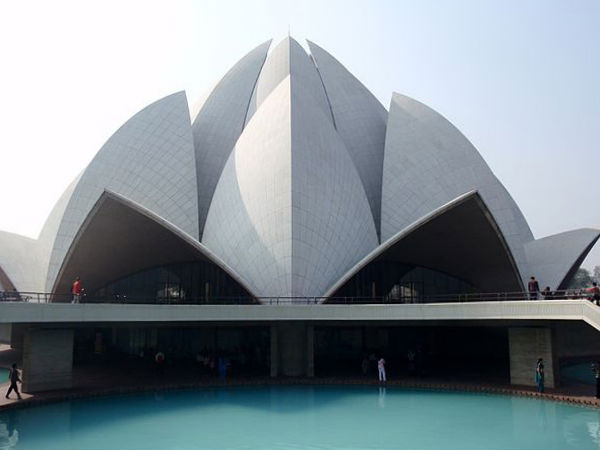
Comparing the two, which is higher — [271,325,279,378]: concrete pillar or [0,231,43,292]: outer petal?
[0,231,43,292]: outer petal

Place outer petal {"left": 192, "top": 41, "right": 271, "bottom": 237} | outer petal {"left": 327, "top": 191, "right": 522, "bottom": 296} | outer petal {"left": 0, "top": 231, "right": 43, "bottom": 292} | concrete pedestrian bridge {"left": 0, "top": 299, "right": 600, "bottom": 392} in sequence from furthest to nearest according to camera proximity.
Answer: outer petal {"left": 192, "top": 41, "right": 271, "bottom": 237}, outer petal {"left": 0, "top": 231, "right": 43, "bottom": 292}, outer petal {"left": 327, "top": 191, "right": 522, "bottom": 296}, concrete pedestrian bridge {"left": 0, "top": 299, "right": 600, "bottom": 392}

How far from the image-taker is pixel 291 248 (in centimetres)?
1955

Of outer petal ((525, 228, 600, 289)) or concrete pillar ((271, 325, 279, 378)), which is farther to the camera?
outer petal ((525, 228, 600, 289))

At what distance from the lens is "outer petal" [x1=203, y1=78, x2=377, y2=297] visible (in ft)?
65.0

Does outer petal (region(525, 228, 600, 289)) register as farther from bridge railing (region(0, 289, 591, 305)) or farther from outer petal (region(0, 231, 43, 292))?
outer petal (region(0, 231, 43, 292))

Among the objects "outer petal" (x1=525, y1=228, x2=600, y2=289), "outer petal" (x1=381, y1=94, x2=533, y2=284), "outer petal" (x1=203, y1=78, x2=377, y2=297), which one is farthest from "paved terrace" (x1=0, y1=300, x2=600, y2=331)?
"outer petal" (x1=525, y1=228, x2=600, y2=289)

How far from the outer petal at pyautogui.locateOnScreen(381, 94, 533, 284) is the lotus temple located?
0.08 m

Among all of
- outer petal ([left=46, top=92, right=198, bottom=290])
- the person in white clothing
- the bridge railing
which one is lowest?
the person in white clothing

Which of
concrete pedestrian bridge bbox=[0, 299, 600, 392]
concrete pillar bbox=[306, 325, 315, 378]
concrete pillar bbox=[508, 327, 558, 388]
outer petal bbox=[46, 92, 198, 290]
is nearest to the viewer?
concrete pedestrian bridge bbox=[0, 299, 600, 392]

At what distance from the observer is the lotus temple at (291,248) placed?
17141mm

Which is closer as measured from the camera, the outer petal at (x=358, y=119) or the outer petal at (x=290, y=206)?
the outer petal at (x=290, y=206)

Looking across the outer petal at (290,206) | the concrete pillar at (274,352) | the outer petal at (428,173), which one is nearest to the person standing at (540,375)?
the outer petal at (290,206)

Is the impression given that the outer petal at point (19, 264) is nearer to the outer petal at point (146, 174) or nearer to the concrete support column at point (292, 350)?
the outer petal at point (146, 174)

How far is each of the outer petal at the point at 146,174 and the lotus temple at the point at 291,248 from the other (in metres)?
0.08
